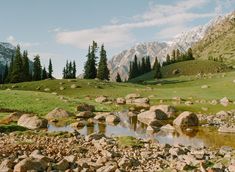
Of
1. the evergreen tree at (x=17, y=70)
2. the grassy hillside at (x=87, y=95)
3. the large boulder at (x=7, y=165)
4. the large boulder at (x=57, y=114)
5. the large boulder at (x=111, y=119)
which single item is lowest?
the large boulder at (x=111, y=119)

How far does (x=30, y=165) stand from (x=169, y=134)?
26442 mm

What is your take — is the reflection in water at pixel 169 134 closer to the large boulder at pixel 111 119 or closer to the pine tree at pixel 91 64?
the large boulder at pixel 111 119

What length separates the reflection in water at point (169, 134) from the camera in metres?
40.5

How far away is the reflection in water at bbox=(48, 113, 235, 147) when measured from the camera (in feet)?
133

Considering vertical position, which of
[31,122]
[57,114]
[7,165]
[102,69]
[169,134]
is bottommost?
[169,134]

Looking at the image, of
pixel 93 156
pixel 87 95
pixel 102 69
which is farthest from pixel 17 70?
A: pixel 93 156

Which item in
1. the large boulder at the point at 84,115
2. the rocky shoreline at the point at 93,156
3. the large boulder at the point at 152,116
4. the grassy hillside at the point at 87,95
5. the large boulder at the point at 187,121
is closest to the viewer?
the rocky shoreline at the point at 93,156

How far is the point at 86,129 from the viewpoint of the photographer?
46.9 m

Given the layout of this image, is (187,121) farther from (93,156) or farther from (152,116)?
(93,156)

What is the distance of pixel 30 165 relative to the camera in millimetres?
21453

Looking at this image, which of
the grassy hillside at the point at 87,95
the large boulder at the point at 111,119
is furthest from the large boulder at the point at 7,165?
the large boulder at the point at 111,119

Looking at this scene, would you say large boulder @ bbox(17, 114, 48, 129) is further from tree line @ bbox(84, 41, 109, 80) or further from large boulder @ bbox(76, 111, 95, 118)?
tree line @ bbox(84, 41, 109, 80)

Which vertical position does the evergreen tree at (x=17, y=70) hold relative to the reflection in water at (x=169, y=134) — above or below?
above

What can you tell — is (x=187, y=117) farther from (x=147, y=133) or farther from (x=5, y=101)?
(x=5, y=101)
